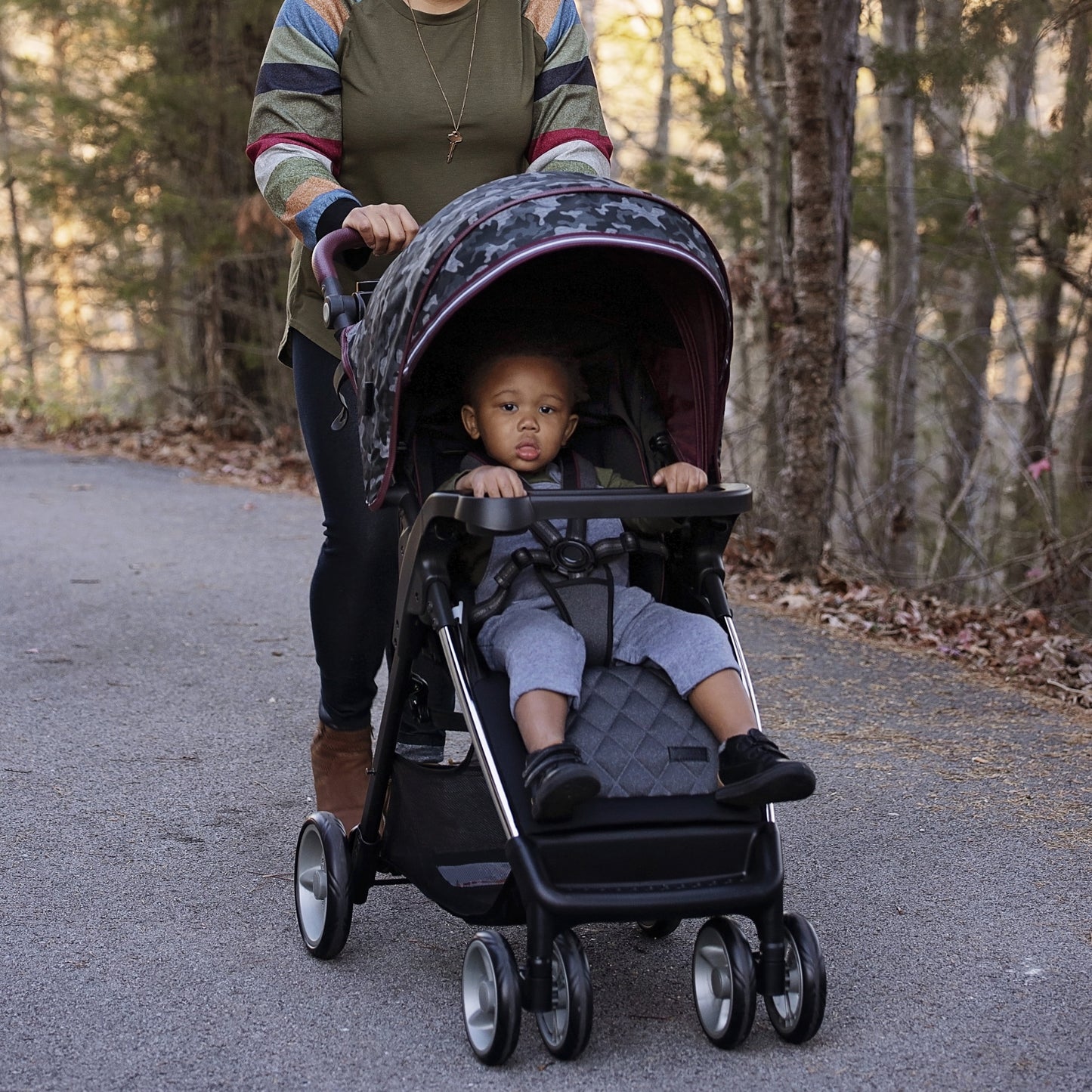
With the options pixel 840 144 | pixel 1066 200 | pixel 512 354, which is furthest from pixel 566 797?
pixel 1066 200

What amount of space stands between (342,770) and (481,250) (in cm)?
162

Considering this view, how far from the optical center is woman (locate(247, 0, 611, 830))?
11.3ft

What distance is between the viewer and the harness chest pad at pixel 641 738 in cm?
277

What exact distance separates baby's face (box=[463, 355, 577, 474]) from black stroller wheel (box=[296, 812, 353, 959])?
947 mm

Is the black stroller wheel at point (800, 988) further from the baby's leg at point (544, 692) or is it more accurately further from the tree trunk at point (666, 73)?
the tree trunk at point (666, 73)

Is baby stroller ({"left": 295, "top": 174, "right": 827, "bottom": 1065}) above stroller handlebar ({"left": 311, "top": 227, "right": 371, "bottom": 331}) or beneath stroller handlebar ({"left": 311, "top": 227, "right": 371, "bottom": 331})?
beneath

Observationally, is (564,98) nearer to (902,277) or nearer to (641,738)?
(641,738)

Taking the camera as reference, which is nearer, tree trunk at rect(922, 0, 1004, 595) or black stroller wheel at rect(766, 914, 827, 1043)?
black stroller wheel at rect(766, 914, 827, 1043)

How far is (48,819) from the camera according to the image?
413cm

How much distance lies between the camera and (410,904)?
11.7 ft

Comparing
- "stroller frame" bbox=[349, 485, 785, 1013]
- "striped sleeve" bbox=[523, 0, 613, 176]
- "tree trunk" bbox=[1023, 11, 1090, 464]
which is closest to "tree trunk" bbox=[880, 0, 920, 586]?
"tree trunk" bbox=[1023, 11, 1090, 464]

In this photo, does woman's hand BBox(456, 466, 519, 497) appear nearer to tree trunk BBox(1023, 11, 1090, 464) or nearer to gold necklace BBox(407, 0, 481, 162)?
gold necklace BBox(407, 0, 481, 162)

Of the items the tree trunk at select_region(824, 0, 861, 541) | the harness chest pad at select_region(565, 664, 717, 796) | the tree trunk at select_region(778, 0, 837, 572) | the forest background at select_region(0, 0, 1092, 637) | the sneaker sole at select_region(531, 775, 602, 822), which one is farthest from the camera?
the tree trunk at select_region(824, 0, 861, 541)

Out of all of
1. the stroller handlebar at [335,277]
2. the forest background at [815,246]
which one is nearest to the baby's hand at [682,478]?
the stroller handlebar at [335,277]
